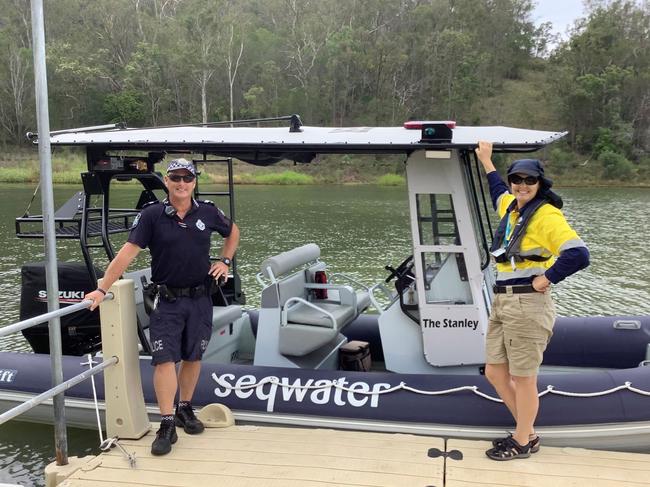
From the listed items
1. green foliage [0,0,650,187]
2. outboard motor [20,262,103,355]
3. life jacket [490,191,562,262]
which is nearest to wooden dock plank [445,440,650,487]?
life jacket [490,191,562,262]

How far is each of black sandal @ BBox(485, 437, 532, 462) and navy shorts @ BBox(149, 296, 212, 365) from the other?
5.49ft

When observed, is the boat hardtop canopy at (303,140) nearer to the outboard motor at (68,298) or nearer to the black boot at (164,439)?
the outboard motor at (68,298)

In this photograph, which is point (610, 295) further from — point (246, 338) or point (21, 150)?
point (21, 150)

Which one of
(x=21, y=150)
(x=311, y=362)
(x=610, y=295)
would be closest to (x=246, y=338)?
(x=311, y=362)

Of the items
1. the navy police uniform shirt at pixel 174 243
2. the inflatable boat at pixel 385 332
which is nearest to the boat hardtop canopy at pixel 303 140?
the inflatable boat at pixel 385 332

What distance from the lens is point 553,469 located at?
2959 mm

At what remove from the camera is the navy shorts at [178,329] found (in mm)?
3238

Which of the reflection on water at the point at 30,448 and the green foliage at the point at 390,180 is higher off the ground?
the green foliage at the point at 390,180

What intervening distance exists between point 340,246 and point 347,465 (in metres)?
10.4

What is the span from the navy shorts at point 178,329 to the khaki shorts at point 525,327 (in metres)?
1.62

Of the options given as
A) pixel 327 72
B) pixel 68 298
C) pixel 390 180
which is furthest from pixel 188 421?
pixel 327 72

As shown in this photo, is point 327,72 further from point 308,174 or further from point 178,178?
point 178,178

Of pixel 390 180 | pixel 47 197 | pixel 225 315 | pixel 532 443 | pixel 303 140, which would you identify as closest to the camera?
pixel 47 197

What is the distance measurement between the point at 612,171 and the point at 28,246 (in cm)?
3581
